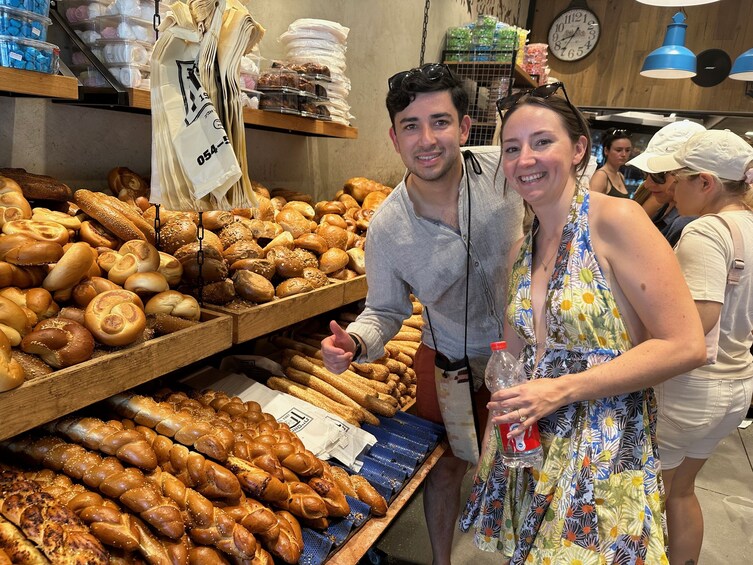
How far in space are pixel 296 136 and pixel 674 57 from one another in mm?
3638

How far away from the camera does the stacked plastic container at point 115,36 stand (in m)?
1.78

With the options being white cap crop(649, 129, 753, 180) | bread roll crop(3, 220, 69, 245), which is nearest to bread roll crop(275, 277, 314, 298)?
bread roll crop(3, 220, 69, 245)

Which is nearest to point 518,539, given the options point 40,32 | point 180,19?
point 180,19

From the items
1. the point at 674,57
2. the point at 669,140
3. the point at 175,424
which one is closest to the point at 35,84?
the point at 175,424

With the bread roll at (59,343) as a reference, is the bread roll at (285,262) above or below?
above

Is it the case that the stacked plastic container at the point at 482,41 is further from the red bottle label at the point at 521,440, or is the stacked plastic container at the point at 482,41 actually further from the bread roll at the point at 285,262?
the red bottle label at the point at 521,440

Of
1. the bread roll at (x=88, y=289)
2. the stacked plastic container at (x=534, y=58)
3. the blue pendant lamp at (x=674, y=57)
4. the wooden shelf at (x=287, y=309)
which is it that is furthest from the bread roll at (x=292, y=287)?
the stacked plastic container at (x=534, y=58)

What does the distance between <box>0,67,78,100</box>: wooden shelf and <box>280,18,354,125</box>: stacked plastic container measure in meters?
1.34

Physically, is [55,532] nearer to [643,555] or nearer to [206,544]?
[206,544]

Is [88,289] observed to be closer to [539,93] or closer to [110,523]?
[110,523]

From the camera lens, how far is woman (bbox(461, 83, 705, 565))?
1.27m

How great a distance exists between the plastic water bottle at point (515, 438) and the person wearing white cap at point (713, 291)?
82cm

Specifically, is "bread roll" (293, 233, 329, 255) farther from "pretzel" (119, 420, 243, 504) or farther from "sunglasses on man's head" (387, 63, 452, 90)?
"pretzel" (119, 420, 243, 504)

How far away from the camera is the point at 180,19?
1.37 m
